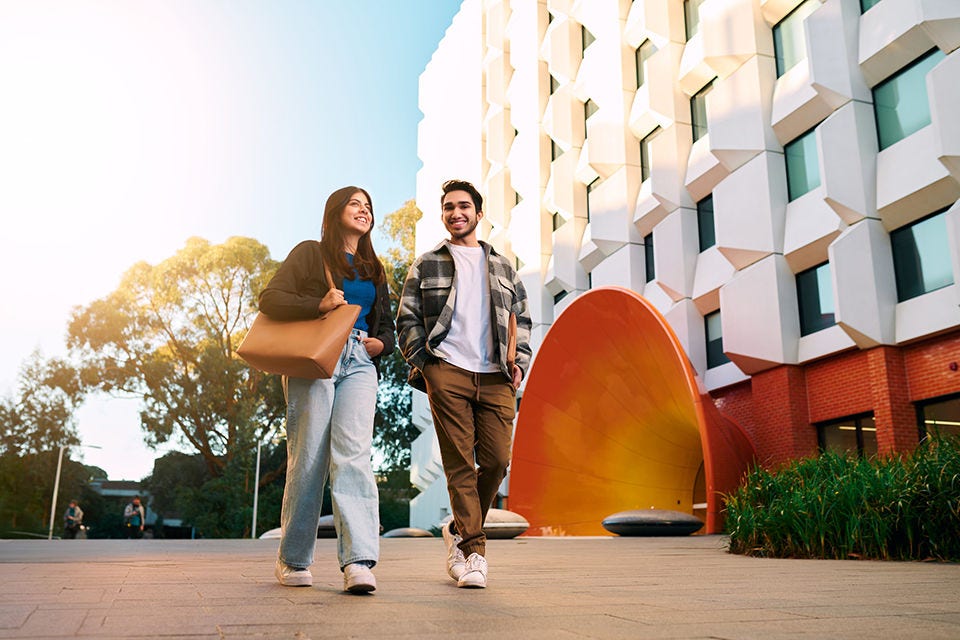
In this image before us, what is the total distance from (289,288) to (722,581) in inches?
110

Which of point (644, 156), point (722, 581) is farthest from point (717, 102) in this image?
point (722, 581)

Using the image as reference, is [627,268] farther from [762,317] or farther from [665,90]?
[762,317]

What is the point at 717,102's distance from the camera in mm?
18062

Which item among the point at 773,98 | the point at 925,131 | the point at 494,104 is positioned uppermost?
the point at 494,104

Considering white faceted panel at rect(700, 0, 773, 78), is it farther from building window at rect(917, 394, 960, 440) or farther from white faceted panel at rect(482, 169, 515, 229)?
white faceted panel at rect(482, 169, 515, 229)

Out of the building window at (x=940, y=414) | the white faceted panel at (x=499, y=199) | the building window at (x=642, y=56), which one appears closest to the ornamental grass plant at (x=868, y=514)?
the building window at (x=940, y=414)

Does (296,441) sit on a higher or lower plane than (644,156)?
lower

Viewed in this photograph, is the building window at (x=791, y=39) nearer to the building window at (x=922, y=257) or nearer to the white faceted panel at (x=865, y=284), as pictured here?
the white faceted panel at (x=865, y=284)

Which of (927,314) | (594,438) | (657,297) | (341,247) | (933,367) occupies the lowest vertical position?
(341,247)

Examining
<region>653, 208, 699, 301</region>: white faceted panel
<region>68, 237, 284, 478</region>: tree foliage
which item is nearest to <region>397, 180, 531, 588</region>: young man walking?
<region>653, 208, 699, 301</region>: white faceted panel

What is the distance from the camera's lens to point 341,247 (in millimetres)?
4395

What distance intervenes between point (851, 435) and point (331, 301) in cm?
1370

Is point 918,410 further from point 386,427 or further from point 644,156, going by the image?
point 386,427

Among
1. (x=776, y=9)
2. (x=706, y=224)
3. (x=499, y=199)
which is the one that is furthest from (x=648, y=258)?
(x=499, y=199)
